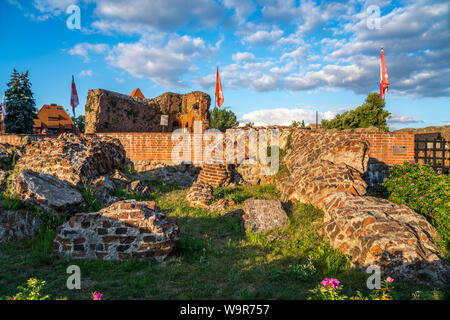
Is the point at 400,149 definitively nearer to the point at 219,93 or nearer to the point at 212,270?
→ the point at 212,270

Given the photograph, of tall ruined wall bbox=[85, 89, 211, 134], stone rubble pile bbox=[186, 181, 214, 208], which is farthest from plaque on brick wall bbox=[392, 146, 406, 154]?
tall ruined wall bbox=[85, 89, 211, 134]

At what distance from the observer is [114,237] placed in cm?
385

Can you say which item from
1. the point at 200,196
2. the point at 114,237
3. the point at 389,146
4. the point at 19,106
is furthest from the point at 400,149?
the point at 19,106

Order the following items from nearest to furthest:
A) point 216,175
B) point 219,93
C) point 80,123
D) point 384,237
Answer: point 384,237, point 216,175, point 219,93, point 80,123

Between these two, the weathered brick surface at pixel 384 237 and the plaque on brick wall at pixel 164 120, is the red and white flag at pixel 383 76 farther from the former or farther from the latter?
the plaque on brick wall at pixel 164 120

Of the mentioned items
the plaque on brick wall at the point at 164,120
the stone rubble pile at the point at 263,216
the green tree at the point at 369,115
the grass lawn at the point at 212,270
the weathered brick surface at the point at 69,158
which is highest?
the green tree at the point at 369,115

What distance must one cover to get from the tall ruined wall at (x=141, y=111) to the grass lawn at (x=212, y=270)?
9.52 meters

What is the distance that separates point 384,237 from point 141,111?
1354cm

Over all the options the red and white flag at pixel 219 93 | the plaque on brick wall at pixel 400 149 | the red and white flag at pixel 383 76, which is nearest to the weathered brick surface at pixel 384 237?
the plaque on brick wall at pixel 400 149

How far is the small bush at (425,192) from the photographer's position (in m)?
5.55

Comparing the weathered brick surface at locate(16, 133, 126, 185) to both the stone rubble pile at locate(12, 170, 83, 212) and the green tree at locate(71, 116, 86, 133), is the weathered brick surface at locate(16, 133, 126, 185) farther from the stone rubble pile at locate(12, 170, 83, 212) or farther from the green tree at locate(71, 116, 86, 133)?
the green tree at locate(71, 116, 86, 133)

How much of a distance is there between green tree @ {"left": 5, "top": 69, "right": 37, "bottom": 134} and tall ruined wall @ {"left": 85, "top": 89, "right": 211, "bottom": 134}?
8637 millimetres

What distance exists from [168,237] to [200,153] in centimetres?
718

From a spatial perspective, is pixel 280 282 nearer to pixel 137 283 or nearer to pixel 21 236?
pixel 137 283
